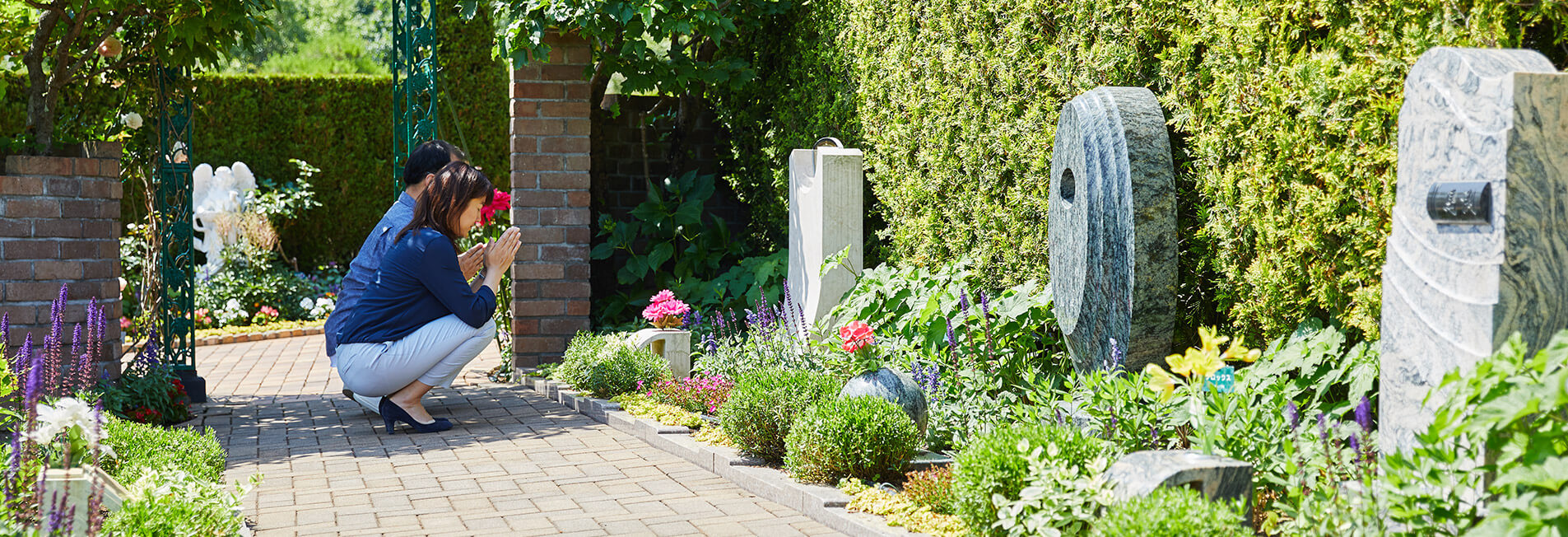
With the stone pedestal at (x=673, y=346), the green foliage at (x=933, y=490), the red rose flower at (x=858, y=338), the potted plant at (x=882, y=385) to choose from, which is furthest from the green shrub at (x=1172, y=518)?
the stone pedestal at (x=673, y=346)

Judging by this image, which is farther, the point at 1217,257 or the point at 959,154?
the point at 959,154

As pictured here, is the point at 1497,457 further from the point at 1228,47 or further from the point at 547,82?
the point at 547,82

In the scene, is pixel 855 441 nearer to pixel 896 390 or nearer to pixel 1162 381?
pixel 896 390

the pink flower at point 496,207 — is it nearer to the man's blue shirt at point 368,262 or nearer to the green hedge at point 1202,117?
the man's blue shirt at point 368,262

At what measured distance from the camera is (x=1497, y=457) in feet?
6.93

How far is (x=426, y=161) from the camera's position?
17.5 feet

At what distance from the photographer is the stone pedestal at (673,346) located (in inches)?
227

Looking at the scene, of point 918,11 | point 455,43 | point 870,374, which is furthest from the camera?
point 455,43

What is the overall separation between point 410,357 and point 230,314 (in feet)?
19.8

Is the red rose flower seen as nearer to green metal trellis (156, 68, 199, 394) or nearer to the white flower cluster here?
green metal trellis (156, 68, 199, 394)

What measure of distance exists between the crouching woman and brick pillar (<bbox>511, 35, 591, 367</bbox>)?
4.68ft

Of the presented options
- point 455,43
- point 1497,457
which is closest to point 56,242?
point 1497,457

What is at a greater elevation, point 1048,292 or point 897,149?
point 897,149

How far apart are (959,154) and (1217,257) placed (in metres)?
1.61
